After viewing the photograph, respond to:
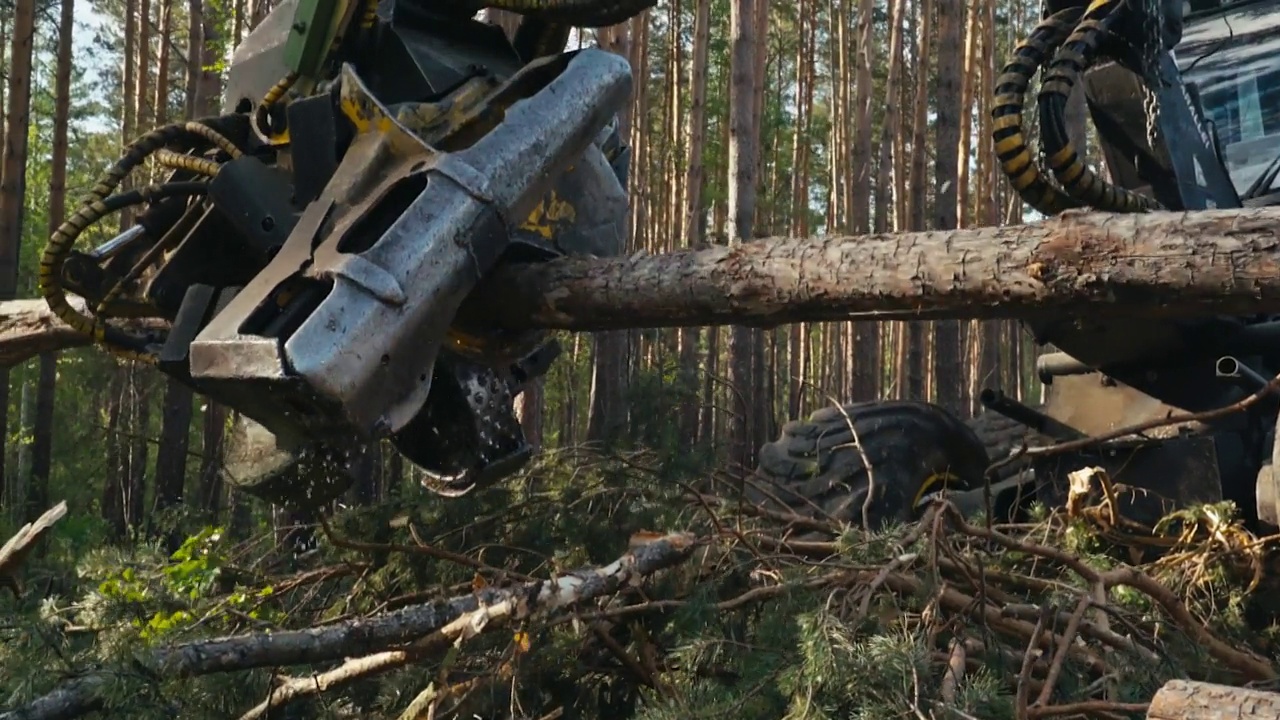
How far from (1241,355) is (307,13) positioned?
3.27 metres

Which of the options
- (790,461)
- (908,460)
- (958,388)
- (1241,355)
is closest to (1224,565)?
(1241,355)

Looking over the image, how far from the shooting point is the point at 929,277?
2.83 m

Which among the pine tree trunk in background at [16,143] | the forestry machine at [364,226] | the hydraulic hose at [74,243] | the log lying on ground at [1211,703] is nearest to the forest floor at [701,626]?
the forestry machine at [364,226]

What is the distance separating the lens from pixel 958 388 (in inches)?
525

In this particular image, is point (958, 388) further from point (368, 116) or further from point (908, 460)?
point (368, 116)

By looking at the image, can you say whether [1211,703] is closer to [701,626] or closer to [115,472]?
[701,626]

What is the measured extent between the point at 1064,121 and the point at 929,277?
4.59ft

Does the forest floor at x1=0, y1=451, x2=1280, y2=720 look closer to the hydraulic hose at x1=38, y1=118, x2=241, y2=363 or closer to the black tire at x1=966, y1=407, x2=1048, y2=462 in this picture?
the hydraulic hose at x1=38, y1=118, x2=241, y2=363

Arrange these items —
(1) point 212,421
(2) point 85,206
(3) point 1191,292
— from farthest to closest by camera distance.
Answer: (1) point 212,421, (2) point 85,206, (3) point 1191,292

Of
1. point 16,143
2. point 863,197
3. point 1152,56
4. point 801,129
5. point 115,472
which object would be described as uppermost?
point 801,129

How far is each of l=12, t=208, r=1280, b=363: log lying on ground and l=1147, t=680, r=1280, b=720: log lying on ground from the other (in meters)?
0.91

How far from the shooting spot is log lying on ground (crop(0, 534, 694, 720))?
274 cm

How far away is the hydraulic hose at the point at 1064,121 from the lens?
3805 mm

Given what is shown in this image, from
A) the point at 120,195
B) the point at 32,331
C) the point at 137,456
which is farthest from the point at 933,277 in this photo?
the point at 137,456
